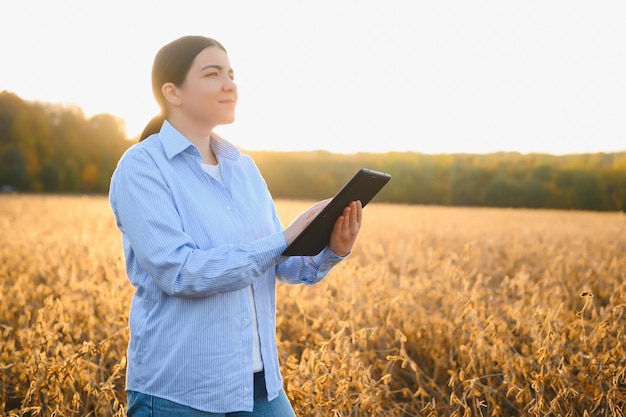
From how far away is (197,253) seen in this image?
1.67m

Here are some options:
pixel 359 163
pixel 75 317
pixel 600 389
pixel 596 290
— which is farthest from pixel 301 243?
pixel 359 163

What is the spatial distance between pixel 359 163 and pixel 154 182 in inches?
2900

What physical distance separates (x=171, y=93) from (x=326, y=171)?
222 feet

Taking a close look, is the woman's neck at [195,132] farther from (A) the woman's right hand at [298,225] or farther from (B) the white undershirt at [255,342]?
(A) the woman's right hand at [298,225]

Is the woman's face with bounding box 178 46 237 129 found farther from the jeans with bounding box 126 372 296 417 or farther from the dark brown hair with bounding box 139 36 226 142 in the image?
the jeans with bounding box 126 372 296 417

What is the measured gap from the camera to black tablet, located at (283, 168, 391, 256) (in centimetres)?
172

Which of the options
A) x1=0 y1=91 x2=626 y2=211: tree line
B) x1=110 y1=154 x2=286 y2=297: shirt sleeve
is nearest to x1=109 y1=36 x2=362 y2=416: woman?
x1=110 y1=154 x2=286 y2=297: shirt sleeve

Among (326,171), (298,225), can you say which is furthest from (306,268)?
(326,171)

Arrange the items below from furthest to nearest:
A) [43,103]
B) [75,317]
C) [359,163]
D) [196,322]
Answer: [359,163] < [43,103] < [75,317] < [196,322]

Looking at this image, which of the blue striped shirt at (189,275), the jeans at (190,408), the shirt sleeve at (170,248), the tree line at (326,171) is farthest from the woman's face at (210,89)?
the tree line at (326,171)

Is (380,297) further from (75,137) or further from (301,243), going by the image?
(75,137)

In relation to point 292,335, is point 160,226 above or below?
above

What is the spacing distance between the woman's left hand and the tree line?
5381cm

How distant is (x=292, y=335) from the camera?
4.75 m
